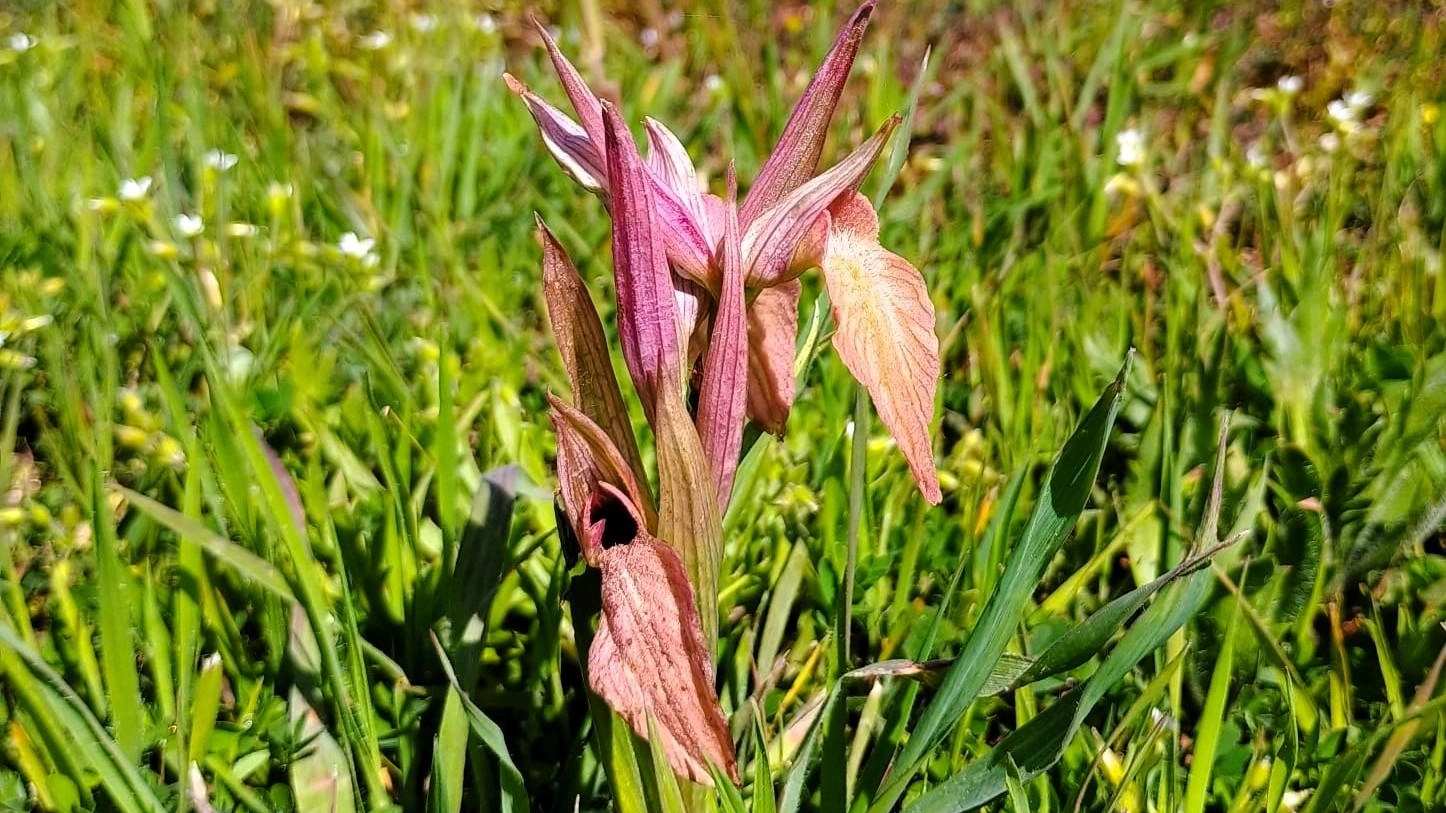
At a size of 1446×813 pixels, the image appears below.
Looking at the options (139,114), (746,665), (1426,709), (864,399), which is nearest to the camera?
(1426,709)

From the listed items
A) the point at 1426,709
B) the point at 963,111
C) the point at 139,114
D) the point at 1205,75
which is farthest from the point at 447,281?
the point at 1205,75

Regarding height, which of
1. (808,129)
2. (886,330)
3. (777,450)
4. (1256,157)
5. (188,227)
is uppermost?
(808,129)

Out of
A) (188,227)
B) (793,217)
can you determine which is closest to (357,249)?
(188,227)

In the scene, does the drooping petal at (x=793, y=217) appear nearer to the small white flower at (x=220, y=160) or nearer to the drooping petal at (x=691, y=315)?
the drooping petal at (x=691, y=315)

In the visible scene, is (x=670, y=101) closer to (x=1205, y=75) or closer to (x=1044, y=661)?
(x=1205, y=75)

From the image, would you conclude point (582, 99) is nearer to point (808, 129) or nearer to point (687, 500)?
point (808, 129)
